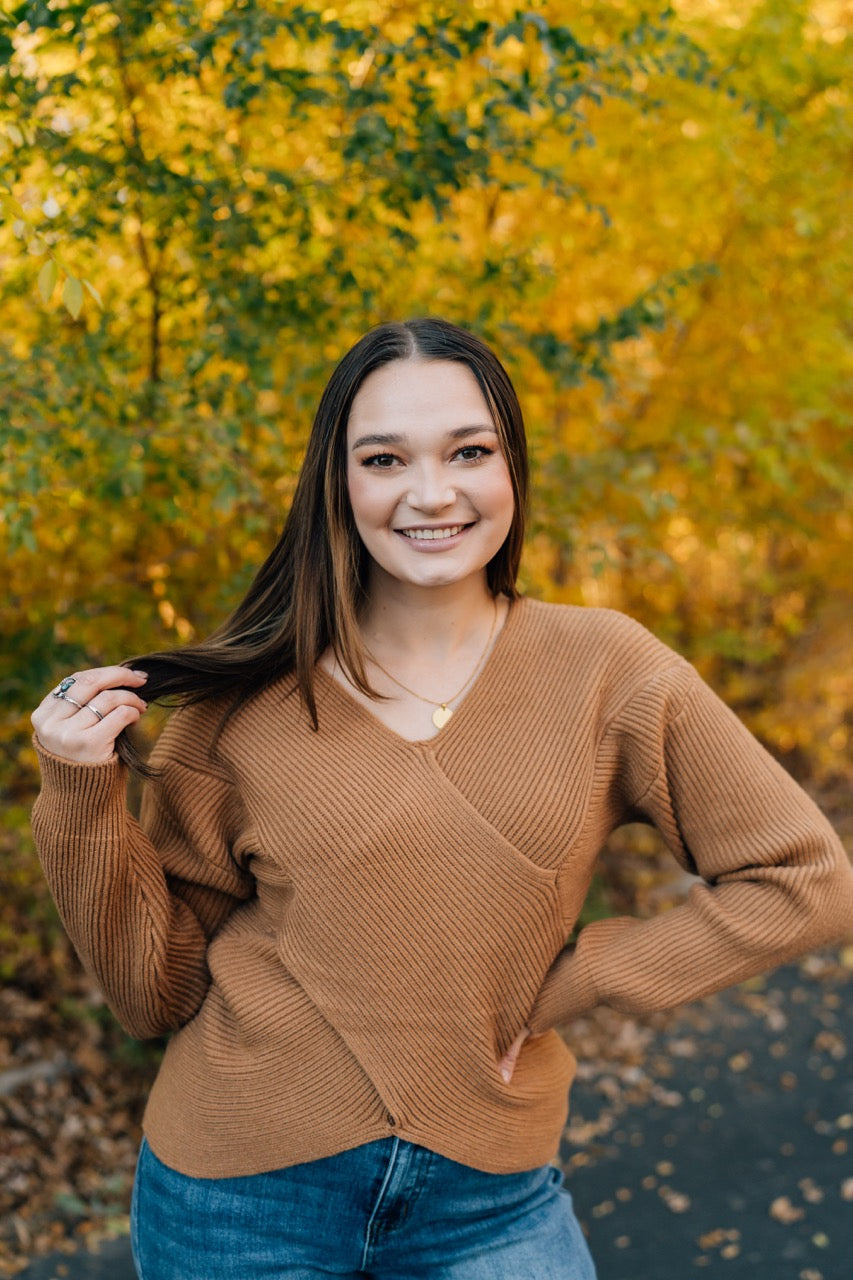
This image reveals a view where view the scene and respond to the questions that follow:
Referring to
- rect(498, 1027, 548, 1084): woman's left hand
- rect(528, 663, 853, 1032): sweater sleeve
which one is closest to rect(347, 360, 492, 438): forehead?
rect(528, 663, 853, 1032): sweater sleeve

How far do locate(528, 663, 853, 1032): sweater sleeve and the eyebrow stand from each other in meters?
0.46

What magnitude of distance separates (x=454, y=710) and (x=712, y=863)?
0.45 meters

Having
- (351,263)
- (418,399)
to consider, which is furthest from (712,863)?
(351,263)

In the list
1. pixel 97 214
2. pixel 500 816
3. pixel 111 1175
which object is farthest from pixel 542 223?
pixel 111 1175

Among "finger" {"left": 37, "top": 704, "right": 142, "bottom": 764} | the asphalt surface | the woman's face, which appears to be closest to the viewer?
"finger" {"left": 37, "top": 704, "right": 142, "bottom": 764}

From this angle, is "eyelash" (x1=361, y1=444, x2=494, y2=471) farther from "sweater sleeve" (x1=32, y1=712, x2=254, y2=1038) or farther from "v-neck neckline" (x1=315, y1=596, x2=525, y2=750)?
"sweater sleeve" (x1=32, y1=712, x2=254, y2=1038)

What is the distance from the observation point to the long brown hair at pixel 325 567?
1839 millimetres

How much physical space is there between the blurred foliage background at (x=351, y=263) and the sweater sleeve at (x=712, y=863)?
110 cm

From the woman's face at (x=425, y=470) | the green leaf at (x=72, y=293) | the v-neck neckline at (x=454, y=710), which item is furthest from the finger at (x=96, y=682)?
the green leaf at (x=72, y=293)

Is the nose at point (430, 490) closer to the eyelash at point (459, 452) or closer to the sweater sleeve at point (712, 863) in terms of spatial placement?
the eyelash at point (459, 452)

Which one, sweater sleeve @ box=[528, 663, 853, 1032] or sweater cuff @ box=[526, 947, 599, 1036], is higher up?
sweater sleeve @ box=[528, 663, 853, 1032]

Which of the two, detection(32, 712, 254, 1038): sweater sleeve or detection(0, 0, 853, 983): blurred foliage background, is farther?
detection(0, 0, 853, 983): blurred foliage background

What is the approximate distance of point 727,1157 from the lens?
3688mm

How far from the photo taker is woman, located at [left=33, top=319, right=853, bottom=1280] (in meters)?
1.77
